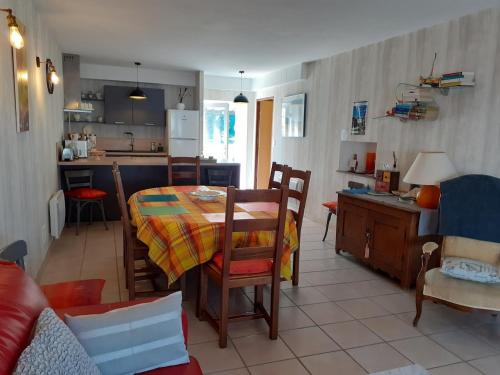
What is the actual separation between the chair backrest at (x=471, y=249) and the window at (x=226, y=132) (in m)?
5.86

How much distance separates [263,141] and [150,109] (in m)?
2.39

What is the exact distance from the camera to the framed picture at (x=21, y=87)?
2.67m

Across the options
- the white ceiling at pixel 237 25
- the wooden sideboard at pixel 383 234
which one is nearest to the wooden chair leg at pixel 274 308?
the wooden sideboard at pixel 383 234

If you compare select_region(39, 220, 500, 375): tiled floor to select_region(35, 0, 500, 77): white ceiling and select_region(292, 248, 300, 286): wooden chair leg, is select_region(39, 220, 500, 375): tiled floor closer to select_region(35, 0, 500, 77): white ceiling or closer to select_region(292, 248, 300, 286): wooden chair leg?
select_region(292, 248, 300, 286): wooden chair leg

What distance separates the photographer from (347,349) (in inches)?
96.1

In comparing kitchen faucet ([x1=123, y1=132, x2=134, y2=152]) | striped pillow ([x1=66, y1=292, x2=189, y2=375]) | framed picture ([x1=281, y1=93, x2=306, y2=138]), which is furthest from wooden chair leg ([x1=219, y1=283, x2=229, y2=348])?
kitchen faucet ([x1=123, y1=132, x2=134, y2=152])

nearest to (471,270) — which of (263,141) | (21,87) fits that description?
(21,87)

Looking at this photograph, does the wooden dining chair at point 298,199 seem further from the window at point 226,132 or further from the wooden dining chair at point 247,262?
the window at point 226,132

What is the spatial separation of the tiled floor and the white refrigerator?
3836 mm

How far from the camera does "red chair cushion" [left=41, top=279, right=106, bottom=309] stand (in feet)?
6.08

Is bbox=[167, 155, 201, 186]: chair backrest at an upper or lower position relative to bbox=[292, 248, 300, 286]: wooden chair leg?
upper

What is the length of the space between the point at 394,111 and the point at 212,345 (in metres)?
2.98

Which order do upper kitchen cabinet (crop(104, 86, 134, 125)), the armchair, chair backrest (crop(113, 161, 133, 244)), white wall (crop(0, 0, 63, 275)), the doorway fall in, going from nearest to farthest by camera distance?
white wall (crop(0, 0, 63, 275)) < the armchair < chair backrest (crop(113, 161, 133, 244)) < upper kitchen cabinet (crop(104, 86, 134, 125)) < the doorway

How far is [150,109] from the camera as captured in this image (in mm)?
7480
